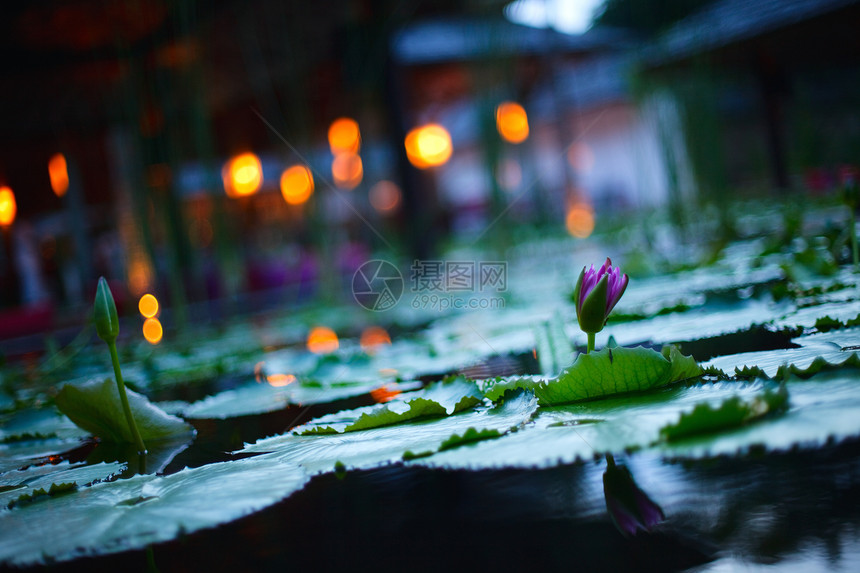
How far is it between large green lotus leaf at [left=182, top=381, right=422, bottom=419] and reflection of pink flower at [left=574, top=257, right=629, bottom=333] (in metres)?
0.38

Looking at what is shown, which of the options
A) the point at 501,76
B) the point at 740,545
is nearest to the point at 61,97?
the point at 501,76

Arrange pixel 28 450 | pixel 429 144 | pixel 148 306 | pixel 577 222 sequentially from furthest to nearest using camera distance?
pixel 429 144 < pixel 577 222 < pixel 148 306 < pixel 28 450

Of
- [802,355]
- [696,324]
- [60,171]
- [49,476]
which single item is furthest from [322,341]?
[60,171]

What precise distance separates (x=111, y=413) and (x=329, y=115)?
884 cm

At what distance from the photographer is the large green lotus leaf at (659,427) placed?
46 centimetres

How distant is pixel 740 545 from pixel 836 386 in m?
0.26

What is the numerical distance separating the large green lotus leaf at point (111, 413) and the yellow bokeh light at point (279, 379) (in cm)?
39

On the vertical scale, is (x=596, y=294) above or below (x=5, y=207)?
below

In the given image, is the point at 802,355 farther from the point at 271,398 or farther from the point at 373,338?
the point at 373,338

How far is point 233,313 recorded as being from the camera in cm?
453

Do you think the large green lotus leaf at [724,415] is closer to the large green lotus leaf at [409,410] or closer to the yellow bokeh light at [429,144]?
the large green lotus leaf at [409,410]

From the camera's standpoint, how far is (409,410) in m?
0.75

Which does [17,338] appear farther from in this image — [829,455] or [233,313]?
[829,455]

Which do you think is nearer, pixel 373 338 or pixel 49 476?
pixel 49 476
